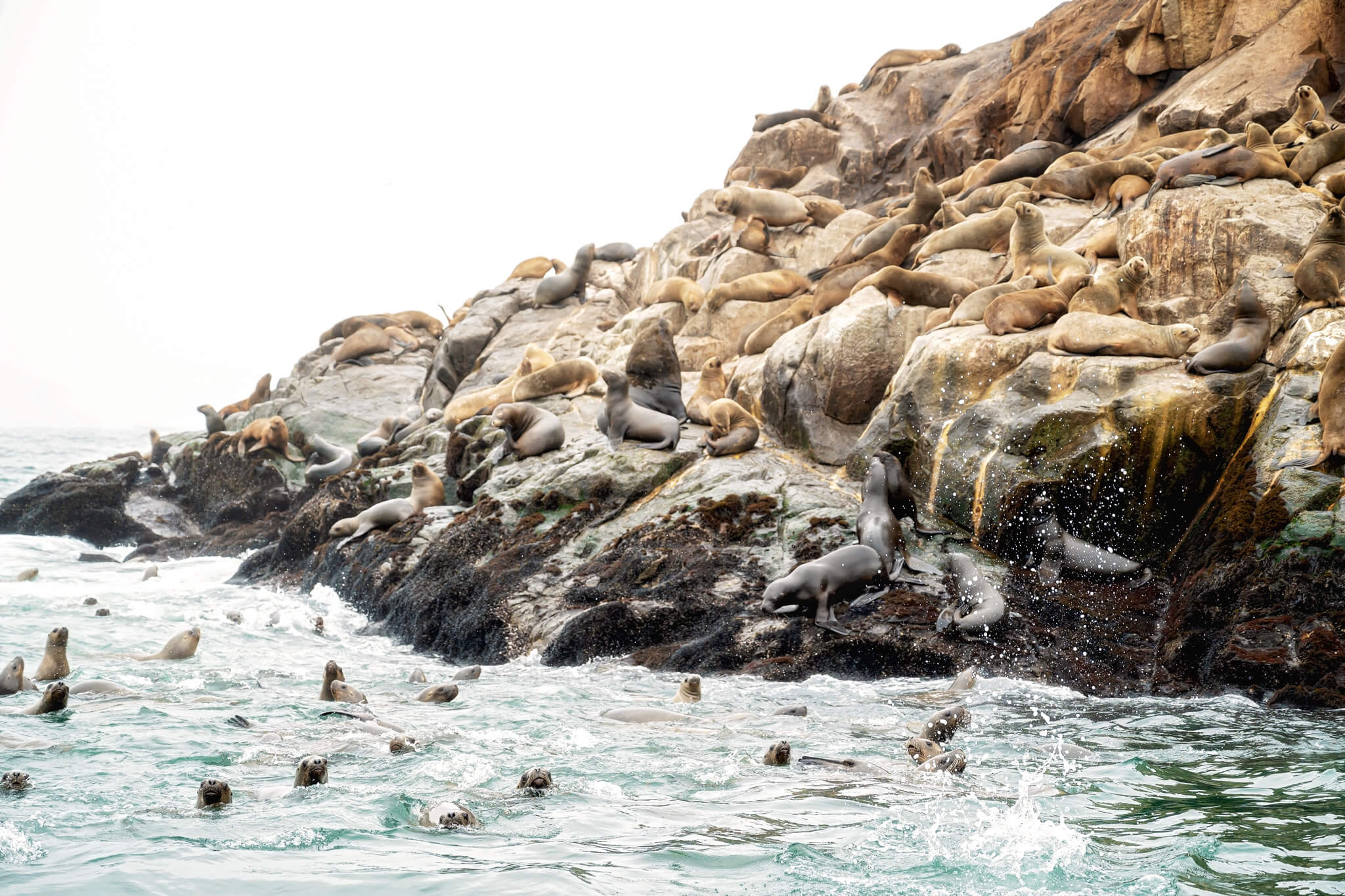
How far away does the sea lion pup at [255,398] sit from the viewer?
90.5 feet

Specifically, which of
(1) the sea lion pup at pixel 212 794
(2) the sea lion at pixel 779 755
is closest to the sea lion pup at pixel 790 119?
(2) the sea lion at pixel 779 755

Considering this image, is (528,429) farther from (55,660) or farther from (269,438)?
(269,438)

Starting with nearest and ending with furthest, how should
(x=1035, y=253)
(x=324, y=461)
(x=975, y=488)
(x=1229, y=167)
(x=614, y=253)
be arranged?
1. (x=975, y=488)
2. (x=1229, y=167)
3. (x=1035, y=253)
4. (x=324, y=461)
5. (x=614, y=253)

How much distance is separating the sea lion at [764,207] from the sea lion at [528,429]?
737cm

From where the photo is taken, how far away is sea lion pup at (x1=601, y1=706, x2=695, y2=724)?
739 cm

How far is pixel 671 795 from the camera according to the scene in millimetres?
5699

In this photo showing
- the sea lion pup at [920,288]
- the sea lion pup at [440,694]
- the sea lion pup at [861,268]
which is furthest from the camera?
the sea lion pup at [861,268]

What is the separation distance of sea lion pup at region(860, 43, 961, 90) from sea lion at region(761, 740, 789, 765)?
83.8ft

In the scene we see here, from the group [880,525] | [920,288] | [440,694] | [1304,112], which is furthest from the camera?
[1304,112]

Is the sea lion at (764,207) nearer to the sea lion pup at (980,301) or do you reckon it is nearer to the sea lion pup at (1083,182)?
the sea lion pup at (1083,182)

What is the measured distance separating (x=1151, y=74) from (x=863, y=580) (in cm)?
1481

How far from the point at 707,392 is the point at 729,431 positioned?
1.89 meters

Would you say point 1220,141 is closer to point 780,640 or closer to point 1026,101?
point 780,640

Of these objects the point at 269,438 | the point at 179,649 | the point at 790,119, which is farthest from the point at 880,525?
the point at 790,119
